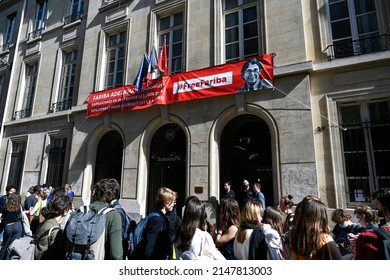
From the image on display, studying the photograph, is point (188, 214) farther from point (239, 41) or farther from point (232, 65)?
point (239, 41)

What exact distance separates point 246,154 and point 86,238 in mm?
5958

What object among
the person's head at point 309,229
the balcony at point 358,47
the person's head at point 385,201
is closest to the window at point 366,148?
the balcony at point 358,47

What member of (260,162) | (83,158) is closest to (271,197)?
(260,162)

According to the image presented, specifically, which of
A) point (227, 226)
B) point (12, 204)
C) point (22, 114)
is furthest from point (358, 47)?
point (22, 114)

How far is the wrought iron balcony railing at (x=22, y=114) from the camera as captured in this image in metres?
12.7

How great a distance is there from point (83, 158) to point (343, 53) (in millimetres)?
9547

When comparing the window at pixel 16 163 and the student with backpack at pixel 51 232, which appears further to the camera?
the window at pixel 16 163

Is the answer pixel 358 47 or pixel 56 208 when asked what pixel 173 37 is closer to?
pixel 358 47

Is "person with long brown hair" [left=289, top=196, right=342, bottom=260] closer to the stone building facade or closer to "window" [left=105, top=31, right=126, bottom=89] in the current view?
the stone building facade

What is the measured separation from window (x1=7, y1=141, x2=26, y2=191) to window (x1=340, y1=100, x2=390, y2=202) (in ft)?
44.8

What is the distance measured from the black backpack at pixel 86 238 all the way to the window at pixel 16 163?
1213 cm

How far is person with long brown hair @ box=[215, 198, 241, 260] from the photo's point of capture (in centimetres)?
271

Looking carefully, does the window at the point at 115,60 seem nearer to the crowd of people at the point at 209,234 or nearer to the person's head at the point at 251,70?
the person's head at the point at 251,70

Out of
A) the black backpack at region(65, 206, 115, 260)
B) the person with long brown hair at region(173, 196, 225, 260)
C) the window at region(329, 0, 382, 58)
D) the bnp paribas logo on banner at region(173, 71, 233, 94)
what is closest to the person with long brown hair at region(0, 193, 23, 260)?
the black backpack at region(65, 206, 115, 260)
